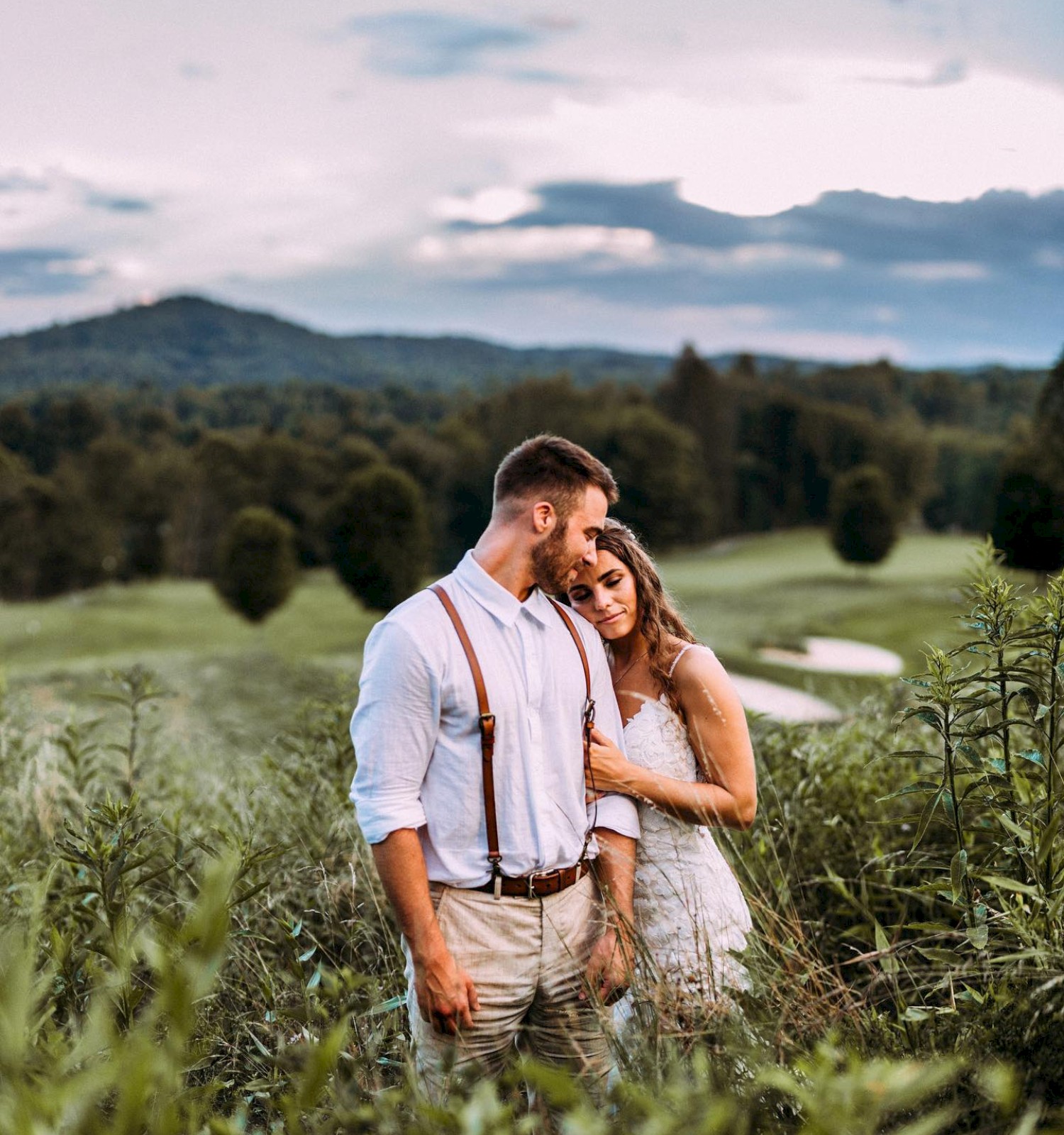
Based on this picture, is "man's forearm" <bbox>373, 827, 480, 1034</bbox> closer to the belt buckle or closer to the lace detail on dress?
the belt buckle

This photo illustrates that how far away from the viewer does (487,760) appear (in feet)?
9.76

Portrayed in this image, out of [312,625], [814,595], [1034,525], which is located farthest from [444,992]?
[312,625]

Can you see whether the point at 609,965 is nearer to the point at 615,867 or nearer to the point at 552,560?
the point at 615,867

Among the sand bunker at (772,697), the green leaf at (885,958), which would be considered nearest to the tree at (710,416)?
the sand bunker at (772,697)

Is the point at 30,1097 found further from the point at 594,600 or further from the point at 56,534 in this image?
the point at 56,534

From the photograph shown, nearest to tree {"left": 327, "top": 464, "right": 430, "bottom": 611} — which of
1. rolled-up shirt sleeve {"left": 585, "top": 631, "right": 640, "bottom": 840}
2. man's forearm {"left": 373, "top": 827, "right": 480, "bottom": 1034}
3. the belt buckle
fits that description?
rolled-up shirt sleeve {"left": 585, "top": 631, "right": 640, "bottom": 840}

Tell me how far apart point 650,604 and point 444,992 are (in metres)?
1.53

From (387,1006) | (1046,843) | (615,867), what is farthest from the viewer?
(615,867)

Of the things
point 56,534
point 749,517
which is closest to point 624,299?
point 749,517

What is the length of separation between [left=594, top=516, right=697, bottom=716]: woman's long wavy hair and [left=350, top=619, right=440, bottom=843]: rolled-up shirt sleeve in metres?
1.06

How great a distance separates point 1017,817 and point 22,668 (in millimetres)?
36651

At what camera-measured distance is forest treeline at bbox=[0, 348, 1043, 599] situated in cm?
5806

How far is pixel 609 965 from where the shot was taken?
3.10 meters

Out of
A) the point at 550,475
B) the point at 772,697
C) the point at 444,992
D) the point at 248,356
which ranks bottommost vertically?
the point at 772,697
